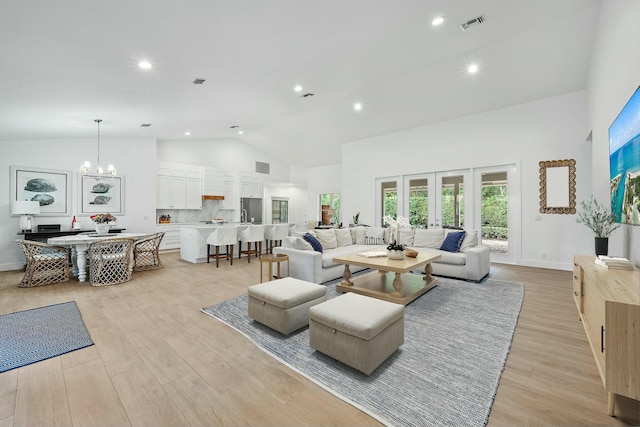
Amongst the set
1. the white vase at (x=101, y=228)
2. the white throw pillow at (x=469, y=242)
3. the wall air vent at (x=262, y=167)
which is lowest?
the white throw pillow at (x=469, y=242)

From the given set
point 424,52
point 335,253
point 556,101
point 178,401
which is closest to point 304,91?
point 424,52

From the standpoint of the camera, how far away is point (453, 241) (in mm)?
4879

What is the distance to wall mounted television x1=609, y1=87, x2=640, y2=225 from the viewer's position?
86.4 inches

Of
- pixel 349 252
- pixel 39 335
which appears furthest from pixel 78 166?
pixel 349 252

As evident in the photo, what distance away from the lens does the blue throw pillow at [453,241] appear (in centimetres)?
485

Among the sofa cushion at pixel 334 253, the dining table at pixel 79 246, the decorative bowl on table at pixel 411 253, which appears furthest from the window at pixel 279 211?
the decorative bowl on table at pixel 411 253

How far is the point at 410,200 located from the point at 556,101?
3581mm

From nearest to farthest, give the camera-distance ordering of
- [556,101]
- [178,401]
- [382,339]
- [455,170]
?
1. [178,401]
2. [382,339]
3. [556,101]
4. [455,170]

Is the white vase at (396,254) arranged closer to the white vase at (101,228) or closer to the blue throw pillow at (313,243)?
the blue throw pillow at (313,243)

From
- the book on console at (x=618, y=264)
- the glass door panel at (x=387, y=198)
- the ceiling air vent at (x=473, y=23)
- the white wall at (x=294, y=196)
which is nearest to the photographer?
the book on console at (x=618, y=264)

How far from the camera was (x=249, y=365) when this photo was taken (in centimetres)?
214

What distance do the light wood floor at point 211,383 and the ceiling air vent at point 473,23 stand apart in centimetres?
380

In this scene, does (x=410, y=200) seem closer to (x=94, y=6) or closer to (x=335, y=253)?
(x=335, y=253)

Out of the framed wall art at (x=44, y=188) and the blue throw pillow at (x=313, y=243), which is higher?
the framed wall art at (x=44, y=188)
